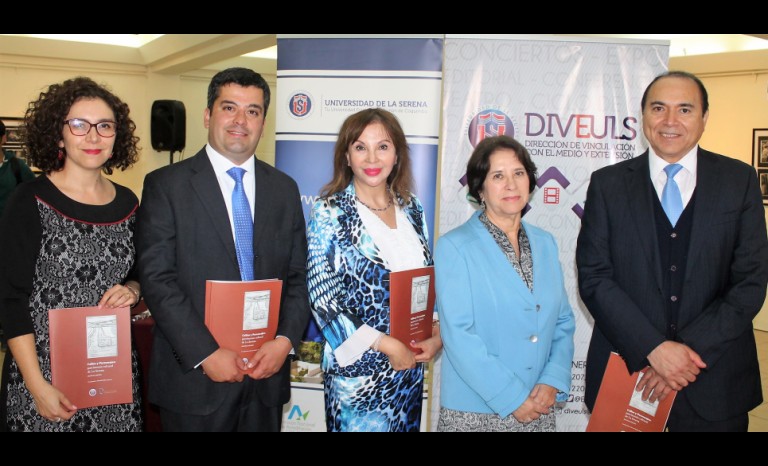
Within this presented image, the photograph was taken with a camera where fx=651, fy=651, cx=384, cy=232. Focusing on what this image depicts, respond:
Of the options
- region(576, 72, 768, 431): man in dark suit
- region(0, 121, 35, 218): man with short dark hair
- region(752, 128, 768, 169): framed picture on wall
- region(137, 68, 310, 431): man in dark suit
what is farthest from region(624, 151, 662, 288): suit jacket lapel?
region(752, 128, 768, 169): framed picture on wall

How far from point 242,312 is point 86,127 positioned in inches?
34.8

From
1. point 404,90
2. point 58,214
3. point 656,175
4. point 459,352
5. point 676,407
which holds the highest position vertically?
point 404,90

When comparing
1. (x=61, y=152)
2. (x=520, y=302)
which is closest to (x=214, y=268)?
(x=61, y=152)

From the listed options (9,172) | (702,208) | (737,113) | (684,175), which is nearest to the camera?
(702,208)

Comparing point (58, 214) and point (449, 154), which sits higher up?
point (449, 154)

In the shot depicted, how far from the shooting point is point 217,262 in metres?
2.35

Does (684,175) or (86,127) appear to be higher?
(86,127)

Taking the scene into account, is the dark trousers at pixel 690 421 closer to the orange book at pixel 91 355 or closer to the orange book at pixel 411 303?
the orange book at pixel 411 303

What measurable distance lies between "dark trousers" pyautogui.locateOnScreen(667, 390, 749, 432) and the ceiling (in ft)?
19.0

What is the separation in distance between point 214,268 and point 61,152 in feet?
2.32

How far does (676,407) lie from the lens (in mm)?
2514

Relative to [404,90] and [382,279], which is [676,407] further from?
[404,90]

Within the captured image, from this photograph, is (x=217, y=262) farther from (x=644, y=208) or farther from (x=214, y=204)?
(x=644, y=208)

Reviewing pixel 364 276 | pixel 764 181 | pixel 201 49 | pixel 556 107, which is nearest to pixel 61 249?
pixel 364 276
